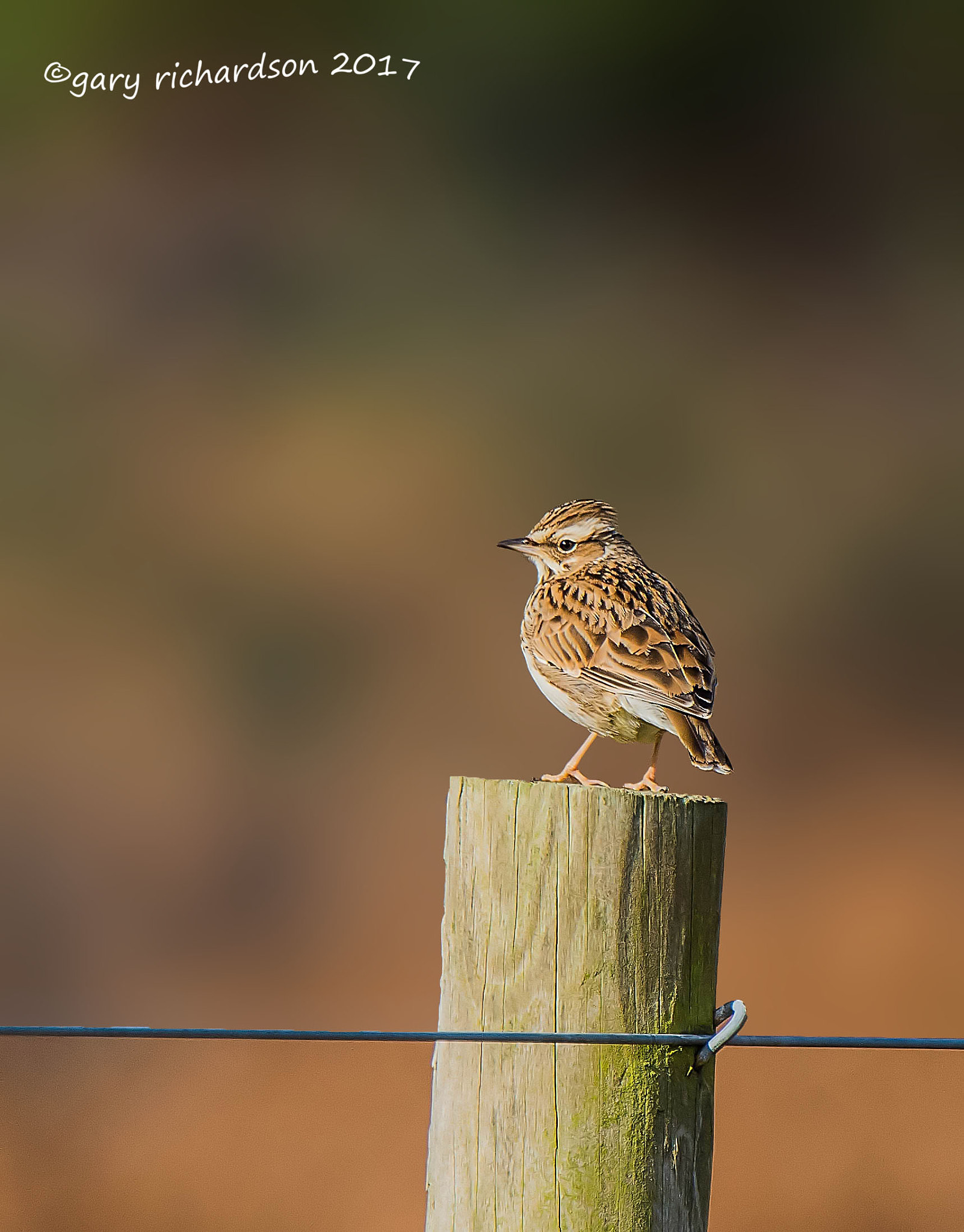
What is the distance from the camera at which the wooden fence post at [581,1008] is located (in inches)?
116

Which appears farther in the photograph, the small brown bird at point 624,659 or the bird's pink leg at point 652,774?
the small brown bird at point 624,659

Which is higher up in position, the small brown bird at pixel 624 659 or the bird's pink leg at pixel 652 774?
the small brown bird at pixel 624 659

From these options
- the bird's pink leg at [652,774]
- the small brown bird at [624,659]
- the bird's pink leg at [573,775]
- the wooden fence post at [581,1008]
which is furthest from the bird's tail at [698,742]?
the wooden fence post at [581,1008]

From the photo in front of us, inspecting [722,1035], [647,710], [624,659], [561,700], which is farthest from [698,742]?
[722,1035]

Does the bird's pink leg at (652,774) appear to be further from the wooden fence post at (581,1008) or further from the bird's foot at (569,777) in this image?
the wooden fence post at (581,1008)

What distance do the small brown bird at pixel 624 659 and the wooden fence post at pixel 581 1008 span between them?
123 centimetres

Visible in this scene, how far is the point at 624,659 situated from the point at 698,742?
1.21ft

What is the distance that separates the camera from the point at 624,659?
4734 millimetres

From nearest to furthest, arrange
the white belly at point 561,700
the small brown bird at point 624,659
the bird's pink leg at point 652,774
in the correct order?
the bird's pink leg at point 652,774, the small brown bird at point 624,659, the white belly at point 561,700

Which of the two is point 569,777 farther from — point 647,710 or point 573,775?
point 647,710

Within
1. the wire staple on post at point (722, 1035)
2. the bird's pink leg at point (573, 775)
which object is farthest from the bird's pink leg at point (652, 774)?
the wire staple on post at point (722, 1035)

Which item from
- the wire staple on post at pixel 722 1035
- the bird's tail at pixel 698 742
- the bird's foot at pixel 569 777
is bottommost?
the wire staple on post at pixel 722 1035

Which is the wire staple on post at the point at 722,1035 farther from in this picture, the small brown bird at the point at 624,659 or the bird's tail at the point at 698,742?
the bird's tail at the point at 698,742

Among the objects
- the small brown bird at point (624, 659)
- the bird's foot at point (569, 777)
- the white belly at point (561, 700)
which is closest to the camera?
the bird's foot at point (569, 777)
